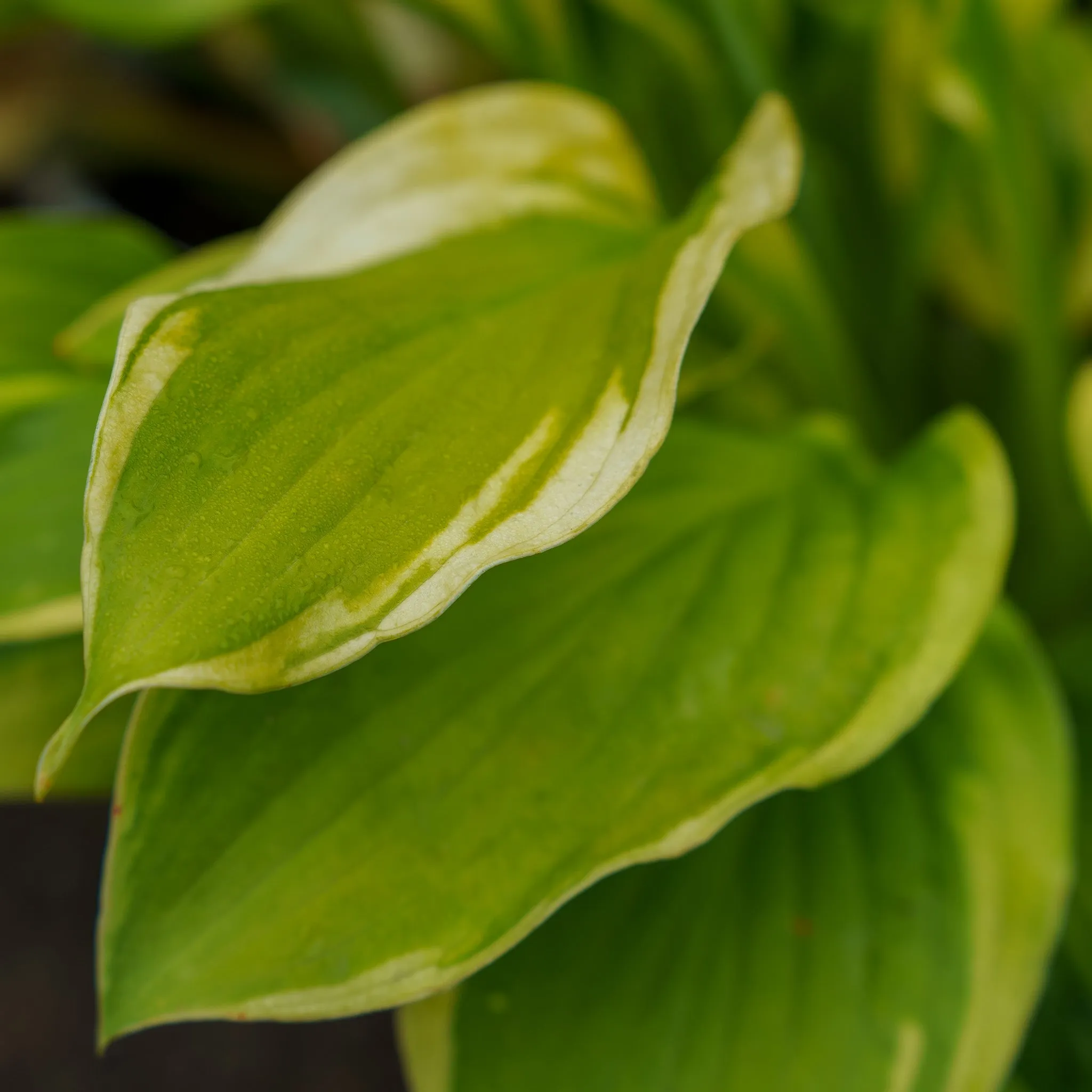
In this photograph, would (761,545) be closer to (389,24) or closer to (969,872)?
(969,872)

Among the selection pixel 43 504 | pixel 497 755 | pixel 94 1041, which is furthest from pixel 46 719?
pixel 94 1041

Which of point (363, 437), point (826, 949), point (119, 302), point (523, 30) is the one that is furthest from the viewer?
point (523, 30)

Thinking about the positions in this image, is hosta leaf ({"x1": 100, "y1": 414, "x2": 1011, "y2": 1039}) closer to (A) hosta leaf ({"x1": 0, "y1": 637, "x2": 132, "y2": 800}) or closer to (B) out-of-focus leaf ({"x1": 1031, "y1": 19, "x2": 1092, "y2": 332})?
(A) hosta leaf ({"x1": 0, "y1": 637, "x2": 132, "y2": 800})

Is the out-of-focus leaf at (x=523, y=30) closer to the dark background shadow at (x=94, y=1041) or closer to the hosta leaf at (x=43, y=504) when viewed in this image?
the hosta leaf at (x=43, y=504)

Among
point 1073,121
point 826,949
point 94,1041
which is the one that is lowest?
point 94,1041

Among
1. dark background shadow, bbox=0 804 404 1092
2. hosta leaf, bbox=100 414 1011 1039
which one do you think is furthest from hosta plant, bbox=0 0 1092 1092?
dark background shadow, bbox=0 804 404 1092

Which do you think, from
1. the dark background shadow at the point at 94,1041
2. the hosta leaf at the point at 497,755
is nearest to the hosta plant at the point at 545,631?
the hosta leaf at the point at 497,755

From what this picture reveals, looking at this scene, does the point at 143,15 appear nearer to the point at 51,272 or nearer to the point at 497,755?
the point at 51,272
